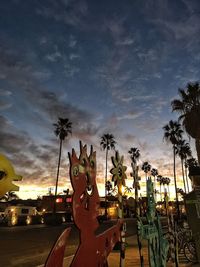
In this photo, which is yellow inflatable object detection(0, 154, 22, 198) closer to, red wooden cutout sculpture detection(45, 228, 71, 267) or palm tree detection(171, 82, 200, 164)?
red wooden cutout sculpture detection(45, 228, 71, 267)

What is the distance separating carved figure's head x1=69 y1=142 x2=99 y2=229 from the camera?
15.0 feet

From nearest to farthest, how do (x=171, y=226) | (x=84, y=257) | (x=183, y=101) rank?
(x=84, y=257)
(x=171, y=226)
(x=183, y=101)

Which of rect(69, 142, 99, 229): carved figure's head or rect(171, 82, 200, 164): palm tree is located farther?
rect(171, 82, 200, 164): palm tree

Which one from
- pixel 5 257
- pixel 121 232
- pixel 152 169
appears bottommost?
pixel 5 257

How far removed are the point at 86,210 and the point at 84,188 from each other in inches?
14.9

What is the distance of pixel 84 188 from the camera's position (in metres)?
4.97

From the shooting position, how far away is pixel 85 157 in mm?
5230

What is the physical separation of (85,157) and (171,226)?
5.22 meters

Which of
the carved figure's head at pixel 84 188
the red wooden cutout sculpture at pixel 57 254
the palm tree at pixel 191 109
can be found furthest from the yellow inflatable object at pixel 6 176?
the palm tree at pixel 191 109

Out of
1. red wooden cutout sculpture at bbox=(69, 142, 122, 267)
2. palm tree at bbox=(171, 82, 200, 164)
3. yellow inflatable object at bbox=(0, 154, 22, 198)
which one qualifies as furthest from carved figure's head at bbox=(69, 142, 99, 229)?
palm tree at bbox=(171, 82, 200, 164)

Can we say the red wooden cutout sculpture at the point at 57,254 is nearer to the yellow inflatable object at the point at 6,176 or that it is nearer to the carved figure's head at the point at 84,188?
the carved figure's head at the point at 84,188

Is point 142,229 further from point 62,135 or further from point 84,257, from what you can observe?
point 62,135

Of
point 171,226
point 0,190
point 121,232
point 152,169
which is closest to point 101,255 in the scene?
point 121,232

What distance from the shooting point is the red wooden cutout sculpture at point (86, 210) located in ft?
15.0
